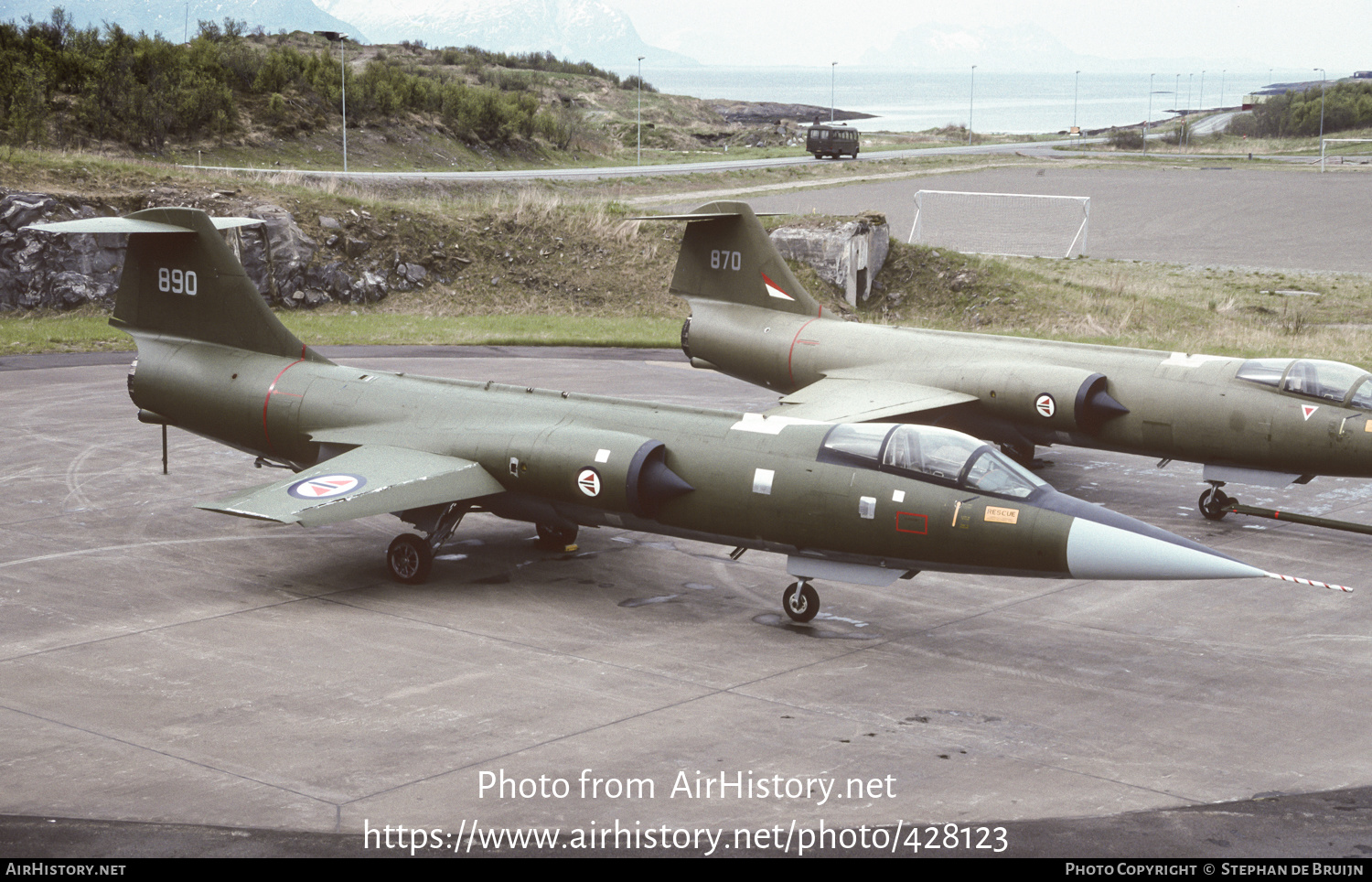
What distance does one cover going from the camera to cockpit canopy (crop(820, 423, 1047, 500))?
1298cm

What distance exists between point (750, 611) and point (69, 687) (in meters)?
7.27

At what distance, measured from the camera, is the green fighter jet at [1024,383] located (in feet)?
58.9

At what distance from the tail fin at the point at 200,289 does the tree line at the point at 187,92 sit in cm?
3799

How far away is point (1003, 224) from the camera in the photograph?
58.5m

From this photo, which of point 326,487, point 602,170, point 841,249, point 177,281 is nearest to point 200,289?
point 177,281

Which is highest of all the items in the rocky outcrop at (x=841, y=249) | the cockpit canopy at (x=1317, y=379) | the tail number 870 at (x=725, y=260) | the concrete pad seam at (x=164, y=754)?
the rocky outcrop at (x=841, y=249)

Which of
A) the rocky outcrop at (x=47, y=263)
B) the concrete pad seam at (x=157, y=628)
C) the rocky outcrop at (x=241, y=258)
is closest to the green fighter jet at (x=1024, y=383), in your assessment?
the concrete pad seam at (x=157, y=628)

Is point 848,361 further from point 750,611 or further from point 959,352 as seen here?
point 750,611

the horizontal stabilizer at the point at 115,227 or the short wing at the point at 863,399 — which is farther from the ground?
the horizontal stabilizer at the point at 115,227

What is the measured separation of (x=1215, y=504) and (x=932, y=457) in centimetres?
810

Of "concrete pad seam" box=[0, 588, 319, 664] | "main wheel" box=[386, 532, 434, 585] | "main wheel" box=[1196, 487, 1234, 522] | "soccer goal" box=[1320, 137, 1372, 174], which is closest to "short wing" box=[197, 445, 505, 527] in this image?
"main wheel" box=[386, 532, 434, 585]

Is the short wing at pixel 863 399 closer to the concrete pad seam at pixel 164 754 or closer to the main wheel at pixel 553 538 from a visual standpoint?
the main wheel at pixel 553 538

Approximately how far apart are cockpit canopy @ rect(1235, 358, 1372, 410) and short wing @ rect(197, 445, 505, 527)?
11.7 m

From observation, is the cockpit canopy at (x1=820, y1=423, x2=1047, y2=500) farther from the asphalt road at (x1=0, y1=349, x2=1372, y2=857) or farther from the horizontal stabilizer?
the horizontal stabilizer
